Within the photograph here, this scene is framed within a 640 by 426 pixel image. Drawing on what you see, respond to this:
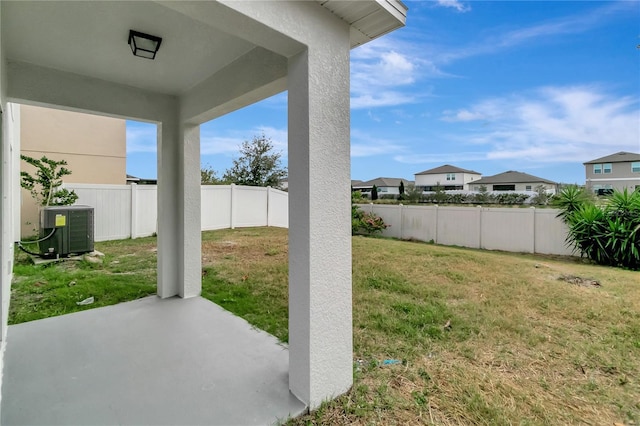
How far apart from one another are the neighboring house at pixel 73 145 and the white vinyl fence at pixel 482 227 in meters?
11.3

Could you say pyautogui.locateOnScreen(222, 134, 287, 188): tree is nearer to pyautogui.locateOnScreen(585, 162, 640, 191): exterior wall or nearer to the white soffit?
the white soffit

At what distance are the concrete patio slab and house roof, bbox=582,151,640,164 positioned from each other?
38077 millimetres

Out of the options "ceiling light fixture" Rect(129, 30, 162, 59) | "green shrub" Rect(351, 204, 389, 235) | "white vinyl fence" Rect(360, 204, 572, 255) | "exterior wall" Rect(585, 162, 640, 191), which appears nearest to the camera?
"ceiling light fixture" Rect(129, 30, 162, 59)

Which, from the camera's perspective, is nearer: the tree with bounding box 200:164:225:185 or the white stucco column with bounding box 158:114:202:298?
the white stucco column with bounding box 158:114:202:298

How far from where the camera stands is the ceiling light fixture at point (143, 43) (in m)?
2.85

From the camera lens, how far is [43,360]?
3.11 meters

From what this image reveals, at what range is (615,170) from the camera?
1133 inches

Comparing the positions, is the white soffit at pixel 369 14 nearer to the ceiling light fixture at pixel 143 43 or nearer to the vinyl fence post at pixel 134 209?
the ceiling light fixture at pixel 143 43

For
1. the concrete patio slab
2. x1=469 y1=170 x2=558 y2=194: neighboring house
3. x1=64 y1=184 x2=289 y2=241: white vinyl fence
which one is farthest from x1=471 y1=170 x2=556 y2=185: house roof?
the concrete patio slab

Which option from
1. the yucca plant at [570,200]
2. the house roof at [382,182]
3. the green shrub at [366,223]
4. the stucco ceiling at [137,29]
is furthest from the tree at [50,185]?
the house roof at [382,182]

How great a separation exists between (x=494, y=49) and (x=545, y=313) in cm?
1519

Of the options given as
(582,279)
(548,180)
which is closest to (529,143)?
(548,180)

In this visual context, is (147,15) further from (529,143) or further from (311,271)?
(529,143)

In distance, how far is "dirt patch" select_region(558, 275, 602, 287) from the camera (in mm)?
6125
